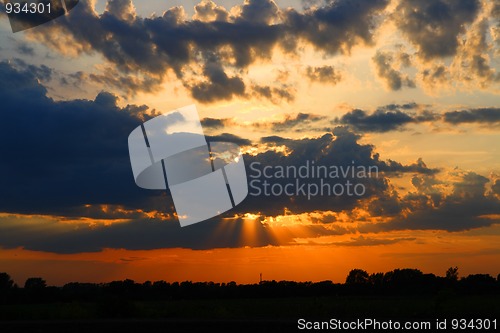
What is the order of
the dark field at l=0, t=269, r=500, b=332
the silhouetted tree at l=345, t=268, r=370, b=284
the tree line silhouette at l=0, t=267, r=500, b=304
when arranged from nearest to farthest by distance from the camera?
the dark field at l=0, t=269, r=500, b=332 < the tree line silhouette at l=0, t=267, r=500, b=304 < the silhouetted tree at l=345, t=268, r=370, b=284

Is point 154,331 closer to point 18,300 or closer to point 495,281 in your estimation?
point 18,300

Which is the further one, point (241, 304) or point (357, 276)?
point (357, 276)

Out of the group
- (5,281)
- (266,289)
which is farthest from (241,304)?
(5,281)

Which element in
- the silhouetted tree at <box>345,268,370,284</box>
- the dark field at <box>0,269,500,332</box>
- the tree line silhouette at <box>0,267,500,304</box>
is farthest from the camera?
the silhouetted tree at <box>345,268,370,284</box>

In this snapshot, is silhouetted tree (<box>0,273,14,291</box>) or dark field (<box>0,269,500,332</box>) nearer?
dark field (<box>0,269,500,332</box>)

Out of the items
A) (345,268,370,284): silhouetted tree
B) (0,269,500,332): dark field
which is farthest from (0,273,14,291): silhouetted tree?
(345,268,370,284): silhouetted tree

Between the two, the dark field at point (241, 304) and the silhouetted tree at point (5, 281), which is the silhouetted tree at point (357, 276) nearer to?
the dark field at point (241, 304)

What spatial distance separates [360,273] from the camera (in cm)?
12119

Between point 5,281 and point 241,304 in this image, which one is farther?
point 5,281

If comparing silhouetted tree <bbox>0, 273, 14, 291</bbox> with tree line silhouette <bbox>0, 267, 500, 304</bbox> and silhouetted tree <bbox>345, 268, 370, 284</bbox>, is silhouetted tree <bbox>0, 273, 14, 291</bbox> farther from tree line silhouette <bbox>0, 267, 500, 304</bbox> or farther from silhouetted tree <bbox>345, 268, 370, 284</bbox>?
silhouetted tree <bbox>345, 268, 370, 284</bbox>

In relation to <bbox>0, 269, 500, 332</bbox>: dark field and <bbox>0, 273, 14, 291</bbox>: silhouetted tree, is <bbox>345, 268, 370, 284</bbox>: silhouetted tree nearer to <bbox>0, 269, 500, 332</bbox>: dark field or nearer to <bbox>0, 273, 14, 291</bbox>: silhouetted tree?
<bbox>0, 269, 500, 332</bbox>: dark field

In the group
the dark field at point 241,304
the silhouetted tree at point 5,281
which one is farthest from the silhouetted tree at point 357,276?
the silhouetted tree at point 5,281

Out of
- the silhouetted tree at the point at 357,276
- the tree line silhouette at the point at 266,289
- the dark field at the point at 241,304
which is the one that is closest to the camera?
the dark field at the point at 241,304

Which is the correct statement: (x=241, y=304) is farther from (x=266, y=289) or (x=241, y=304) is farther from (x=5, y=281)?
(x=5, y=281)
